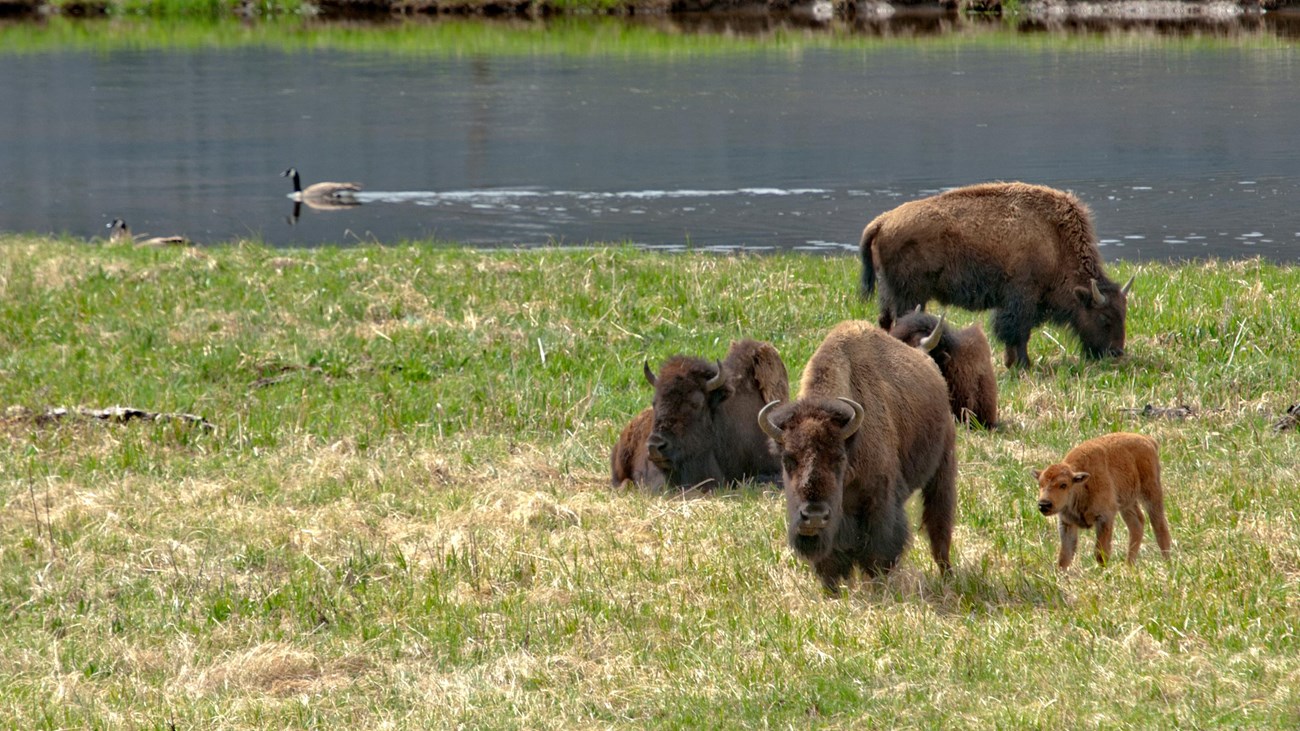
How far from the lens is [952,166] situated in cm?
2972

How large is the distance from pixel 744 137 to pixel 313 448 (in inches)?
991

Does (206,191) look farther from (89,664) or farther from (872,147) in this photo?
(89,664)

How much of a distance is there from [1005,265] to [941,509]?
5978 mm

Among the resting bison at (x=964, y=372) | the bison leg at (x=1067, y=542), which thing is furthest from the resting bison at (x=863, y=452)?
the resting bison at (x=964, y=372)

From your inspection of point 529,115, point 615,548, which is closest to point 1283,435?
point 615,548

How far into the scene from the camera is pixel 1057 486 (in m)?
6.97

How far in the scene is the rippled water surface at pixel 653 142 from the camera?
25.1 meters

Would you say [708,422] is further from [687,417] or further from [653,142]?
[653,142]

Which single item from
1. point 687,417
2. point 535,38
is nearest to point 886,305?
point 687,417

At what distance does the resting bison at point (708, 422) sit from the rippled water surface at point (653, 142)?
11.8m

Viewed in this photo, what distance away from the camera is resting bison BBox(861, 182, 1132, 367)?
42.0 ft

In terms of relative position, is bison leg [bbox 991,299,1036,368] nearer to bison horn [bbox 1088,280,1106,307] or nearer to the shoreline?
bison horn [bbox 1088,280,1106,307]

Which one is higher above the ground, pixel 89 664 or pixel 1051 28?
pixel 1051 28

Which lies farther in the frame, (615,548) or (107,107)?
(107,107)
